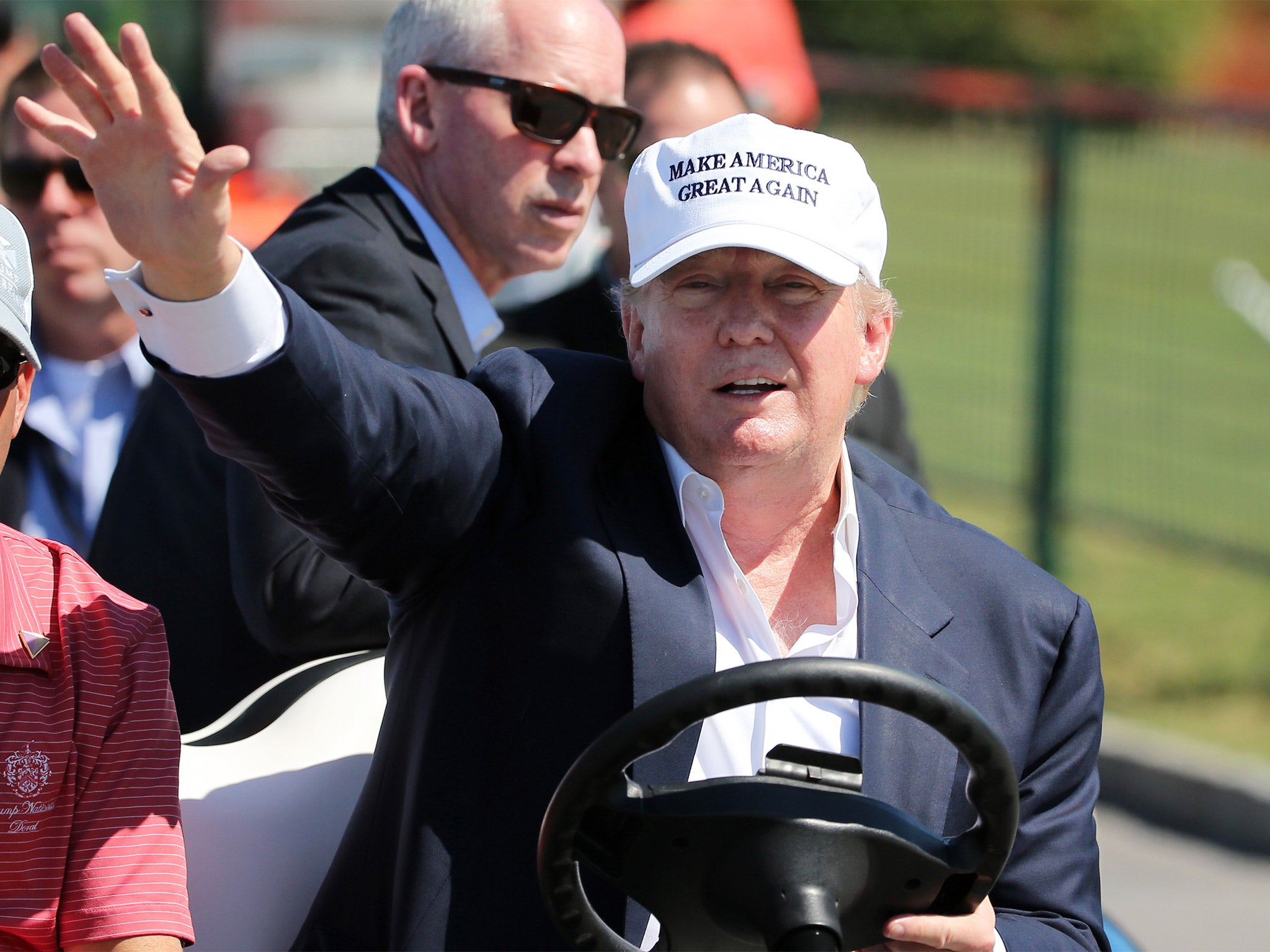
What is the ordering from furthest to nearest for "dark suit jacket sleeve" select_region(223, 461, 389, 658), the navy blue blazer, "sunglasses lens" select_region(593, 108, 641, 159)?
Result: "sunglasses lens" select_region(593, 108, 641, 159), "dark suit jacket sleeve" select_region(223, 461, 389, 658), the navy blue blazer

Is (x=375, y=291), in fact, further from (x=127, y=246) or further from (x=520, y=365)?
(x=127, y=246)

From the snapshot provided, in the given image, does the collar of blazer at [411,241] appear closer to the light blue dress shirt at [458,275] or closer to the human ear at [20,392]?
the light blue dress shirt at [458,275]

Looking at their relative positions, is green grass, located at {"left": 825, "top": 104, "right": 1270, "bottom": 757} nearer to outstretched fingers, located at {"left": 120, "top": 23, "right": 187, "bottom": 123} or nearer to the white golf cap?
the white golf cap

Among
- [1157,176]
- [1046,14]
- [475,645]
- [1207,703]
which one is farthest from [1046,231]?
[1046,14]

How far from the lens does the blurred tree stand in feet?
76.4

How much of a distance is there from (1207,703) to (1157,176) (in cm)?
262

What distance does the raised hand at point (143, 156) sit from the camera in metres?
1.54

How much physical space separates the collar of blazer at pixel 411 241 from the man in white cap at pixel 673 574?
624 mm

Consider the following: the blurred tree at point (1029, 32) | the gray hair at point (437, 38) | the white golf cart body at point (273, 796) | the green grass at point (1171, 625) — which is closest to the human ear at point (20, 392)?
the white golf cart body at point (273, 796)

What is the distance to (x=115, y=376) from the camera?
3.63 meters

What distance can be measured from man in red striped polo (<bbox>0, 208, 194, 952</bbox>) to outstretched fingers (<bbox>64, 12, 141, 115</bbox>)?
0.29 meters

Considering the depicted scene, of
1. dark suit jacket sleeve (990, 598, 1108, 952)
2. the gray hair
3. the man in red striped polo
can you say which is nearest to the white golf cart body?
the man in red striped polo

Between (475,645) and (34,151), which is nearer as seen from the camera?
(475,645)

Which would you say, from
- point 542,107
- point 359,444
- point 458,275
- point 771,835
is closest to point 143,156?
point 359,444
